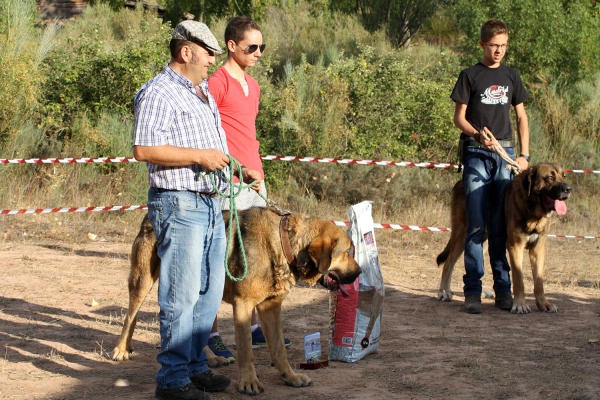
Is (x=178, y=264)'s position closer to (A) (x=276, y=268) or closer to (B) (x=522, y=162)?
(A) (x=276, y=268)

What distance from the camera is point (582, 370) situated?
5098 millimetres

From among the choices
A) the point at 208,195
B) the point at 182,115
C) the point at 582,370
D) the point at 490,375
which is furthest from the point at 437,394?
the point at 182,115

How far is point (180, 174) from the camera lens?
4.01 metres

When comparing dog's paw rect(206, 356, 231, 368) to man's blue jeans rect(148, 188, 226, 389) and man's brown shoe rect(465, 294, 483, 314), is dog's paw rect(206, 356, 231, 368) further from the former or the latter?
man's brown shoe rect(465, 294, 483, 314)

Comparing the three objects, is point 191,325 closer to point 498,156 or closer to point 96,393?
point 96,393

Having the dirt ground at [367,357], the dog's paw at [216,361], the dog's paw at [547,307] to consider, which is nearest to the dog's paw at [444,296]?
the dirt ground at [367,357]

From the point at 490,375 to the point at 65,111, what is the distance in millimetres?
10397

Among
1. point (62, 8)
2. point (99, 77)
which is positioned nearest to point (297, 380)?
point (99, 77)

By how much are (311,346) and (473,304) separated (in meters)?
2.43

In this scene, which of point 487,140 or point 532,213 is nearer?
point 487,140

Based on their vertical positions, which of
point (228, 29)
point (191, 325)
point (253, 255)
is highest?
point (228, 29)

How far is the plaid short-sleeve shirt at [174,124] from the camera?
390 centimetres

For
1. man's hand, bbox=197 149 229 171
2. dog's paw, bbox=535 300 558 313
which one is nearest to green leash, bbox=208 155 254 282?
man's hand, bbox=197 149 229 171

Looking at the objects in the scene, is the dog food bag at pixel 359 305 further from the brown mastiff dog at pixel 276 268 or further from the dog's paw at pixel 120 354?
the dog's paw at pixel 120 354
